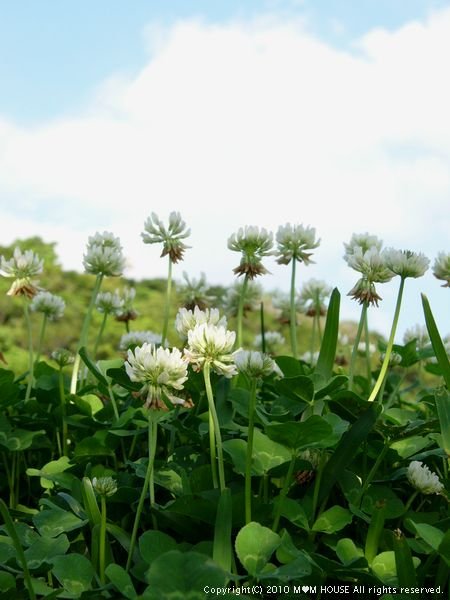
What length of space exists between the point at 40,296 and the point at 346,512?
151 centimetres

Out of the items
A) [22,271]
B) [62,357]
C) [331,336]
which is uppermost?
[22,271]

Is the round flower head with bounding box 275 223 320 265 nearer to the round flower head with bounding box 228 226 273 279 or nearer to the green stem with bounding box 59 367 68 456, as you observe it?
the round flower head with bounding box 228 226 273 279

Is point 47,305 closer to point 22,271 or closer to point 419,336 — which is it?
point 22,271

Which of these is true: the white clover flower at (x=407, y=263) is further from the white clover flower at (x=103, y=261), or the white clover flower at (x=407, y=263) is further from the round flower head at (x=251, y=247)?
the white clover flower at (x=103, y=261)

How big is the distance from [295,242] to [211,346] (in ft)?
2.76

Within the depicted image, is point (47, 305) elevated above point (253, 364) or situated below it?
above

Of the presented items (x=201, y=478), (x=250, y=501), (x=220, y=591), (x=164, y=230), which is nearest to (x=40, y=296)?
(x=164, y=230)

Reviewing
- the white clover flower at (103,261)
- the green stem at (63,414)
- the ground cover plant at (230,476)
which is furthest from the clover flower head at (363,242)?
the green stem at (63,414)

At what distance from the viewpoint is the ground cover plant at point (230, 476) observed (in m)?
1.62

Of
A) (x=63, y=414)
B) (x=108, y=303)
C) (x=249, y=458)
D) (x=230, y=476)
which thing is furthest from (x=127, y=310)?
(x=249, y=458)

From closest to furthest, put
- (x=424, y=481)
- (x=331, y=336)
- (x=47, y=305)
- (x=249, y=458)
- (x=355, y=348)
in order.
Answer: (x=249, y=458), (x=424, y=481), (x=331, y=336), (x=355, y=348), (x=47, y=305)

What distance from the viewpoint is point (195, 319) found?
1.95 metres

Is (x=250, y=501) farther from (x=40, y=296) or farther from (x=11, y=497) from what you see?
(x=40, y=296)

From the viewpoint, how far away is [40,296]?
9.68 feet
